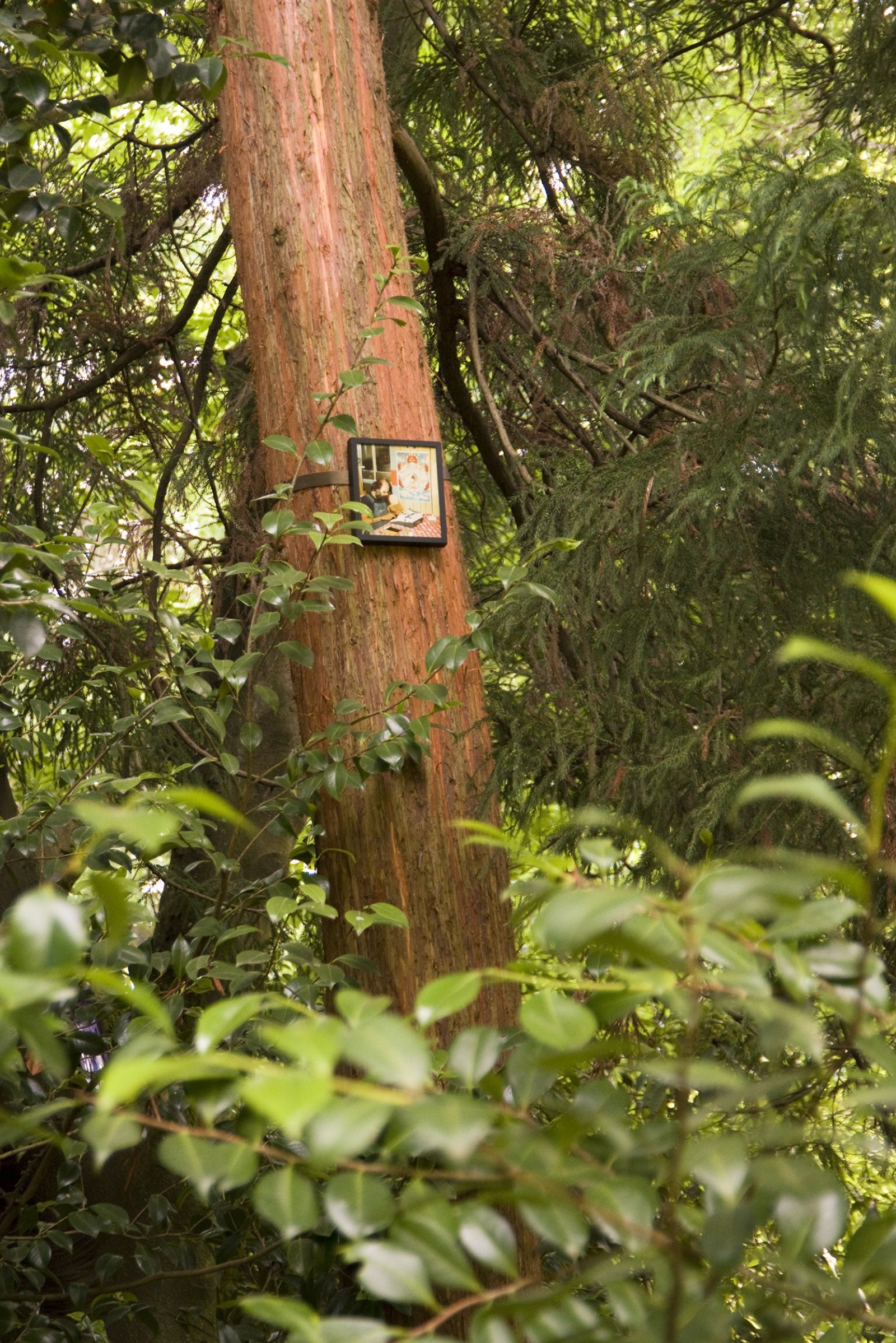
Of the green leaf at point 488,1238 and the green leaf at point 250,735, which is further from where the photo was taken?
the green leaf at point 250,735

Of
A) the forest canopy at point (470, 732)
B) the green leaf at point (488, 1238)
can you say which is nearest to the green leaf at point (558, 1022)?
the forest canopy at point (470, 732)

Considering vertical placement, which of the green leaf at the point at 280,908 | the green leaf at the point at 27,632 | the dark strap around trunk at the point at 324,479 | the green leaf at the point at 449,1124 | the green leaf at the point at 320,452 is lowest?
the green leaf at the point at 280,908

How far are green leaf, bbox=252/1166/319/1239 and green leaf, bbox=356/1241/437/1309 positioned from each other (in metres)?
0.05

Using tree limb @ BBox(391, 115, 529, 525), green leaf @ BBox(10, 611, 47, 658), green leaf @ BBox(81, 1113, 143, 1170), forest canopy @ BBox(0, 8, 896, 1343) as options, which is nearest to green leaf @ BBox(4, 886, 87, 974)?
forest canopy @ BBox(0, 8, 896, 1343)

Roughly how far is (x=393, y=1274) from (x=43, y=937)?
293 millimetres

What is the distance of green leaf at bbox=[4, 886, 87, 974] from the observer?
2.37ft

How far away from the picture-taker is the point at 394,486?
2723 mm

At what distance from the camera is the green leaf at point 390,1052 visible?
0.70 metres

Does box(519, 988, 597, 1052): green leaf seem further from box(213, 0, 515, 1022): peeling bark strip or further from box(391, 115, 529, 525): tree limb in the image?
box(391, 115, 529, 525): tree limb

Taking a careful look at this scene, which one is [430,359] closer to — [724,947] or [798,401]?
[798,401]

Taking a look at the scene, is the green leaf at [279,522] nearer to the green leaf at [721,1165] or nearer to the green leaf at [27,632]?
the green leaf at [27,632]

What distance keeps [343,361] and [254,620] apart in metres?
0.83

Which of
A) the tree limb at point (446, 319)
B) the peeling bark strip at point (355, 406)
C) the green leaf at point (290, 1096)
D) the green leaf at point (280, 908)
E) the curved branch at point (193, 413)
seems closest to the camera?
the green leaf at point (290, 1096)

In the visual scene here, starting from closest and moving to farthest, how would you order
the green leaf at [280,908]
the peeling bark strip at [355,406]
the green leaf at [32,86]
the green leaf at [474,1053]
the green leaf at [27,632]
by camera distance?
the green leaf at [474,1053] → the green leaf at [27,632] → the green leaf at [280,908] → the green leaf at [32,86] → the peeling bark strip at [355,406]
